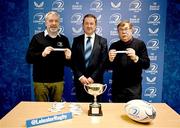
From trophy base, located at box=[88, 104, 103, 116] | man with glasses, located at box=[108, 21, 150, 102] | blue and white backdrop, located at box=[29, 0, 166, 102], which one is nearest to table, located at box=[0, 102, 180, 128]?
trophy base, located at box=[88, 104, 103, 116]

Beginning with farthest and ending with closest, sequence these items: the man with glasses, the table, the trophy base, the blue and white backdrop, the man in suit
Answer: the blue and white backdrop
the man in suit
the man with glasses
the trophy base
the table

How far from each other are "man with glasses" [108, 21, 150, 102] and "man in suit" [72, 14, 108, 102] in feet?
0.68

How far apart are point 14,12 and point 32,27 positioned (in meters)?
0.38

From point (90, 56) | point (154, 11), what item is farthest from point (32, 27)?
point (154, 11)

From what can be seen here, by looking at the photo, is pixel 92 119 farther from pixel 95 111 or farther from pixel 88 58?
pixel 88 58

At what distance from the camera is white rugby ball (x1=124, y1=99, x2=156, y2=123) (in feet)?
6.60

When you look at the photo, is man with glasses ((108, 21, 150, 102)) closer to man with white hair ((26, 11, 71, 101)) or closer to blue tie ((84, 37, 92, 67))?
blue tie ((84, 37, 92, 67))

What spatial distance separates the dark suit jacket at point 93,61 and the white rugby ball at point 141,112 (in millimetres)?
1164

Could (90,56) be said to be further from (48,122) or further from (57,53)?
(48,122)

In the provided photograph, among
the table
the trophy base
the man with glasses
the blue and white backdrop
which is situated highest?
the blue and white backdrop

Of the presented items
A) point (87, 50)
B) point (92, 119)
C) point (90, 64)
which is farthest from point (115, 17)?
point (92, 119)

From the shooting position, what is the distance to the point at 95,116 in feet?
7.23

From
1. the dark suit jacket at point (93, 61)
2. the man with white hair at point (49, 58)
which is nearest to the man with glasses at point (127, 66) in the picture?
the dark suit jacket at point (93, 61)

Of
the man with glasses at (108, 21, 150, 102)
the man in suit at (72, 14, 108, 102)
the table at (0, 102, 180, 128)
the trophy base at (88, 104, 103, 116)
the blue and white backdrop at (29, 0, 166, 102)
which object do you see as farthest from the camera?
the blue and white backdrop at (29, 0, 166, 102)
